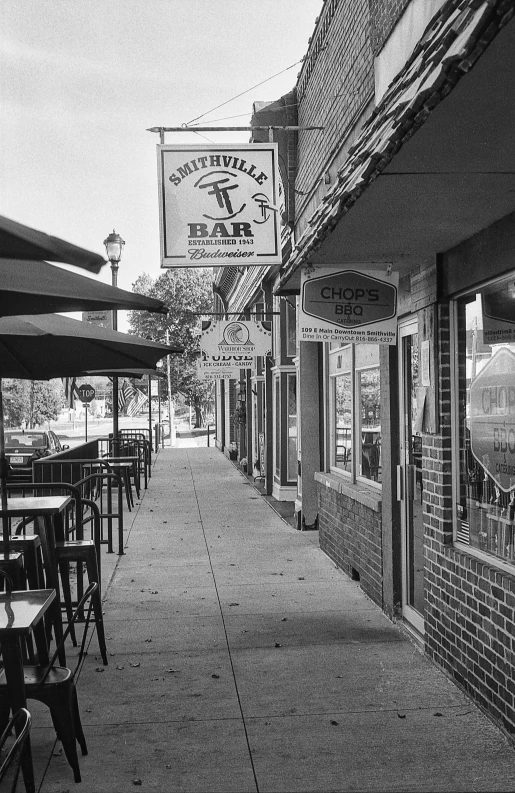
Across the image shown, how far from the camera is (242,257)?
8.34 metres

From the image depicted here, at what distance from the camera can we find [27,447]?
806 inches

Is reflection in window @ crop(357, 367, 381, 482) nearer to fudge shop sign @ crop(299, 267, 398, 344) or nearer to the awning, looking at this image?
fudge shop sign @ crop(299, 267, 398, 344)

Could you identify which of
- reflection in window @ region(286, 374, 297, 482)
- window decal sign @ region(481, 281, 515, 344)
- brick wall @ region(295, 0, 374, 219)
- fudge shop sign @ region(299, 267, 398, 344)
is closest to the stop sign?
reflection in window @ region(286, 374, 297, 482)

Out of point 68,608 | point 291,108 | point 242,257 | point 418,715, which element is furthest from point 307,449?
point 418,715

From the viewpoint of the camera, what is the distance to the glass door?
6.75m

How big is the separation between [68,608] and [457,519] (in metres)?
2.85

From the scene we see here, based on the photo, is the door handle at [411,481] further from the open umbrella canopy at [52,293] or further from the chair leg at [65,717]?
the chair leg at [65,717]

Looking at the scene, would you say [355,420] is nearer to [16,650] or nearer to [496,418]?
[496,418]

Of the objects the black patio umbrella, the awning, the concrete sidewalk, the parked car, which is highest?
the awning

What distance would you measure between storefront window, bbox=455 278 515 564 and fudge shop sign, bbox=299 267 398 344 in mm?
770

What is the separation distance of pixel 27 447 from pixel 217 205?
13.5 m

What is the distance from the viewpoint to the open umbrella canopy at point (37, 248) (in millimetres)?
2857

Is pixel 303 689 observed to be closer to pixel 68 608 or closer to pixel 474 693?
pixel 474 693

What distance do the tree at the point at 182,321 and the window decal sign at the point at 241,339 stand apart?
93.0 ft
